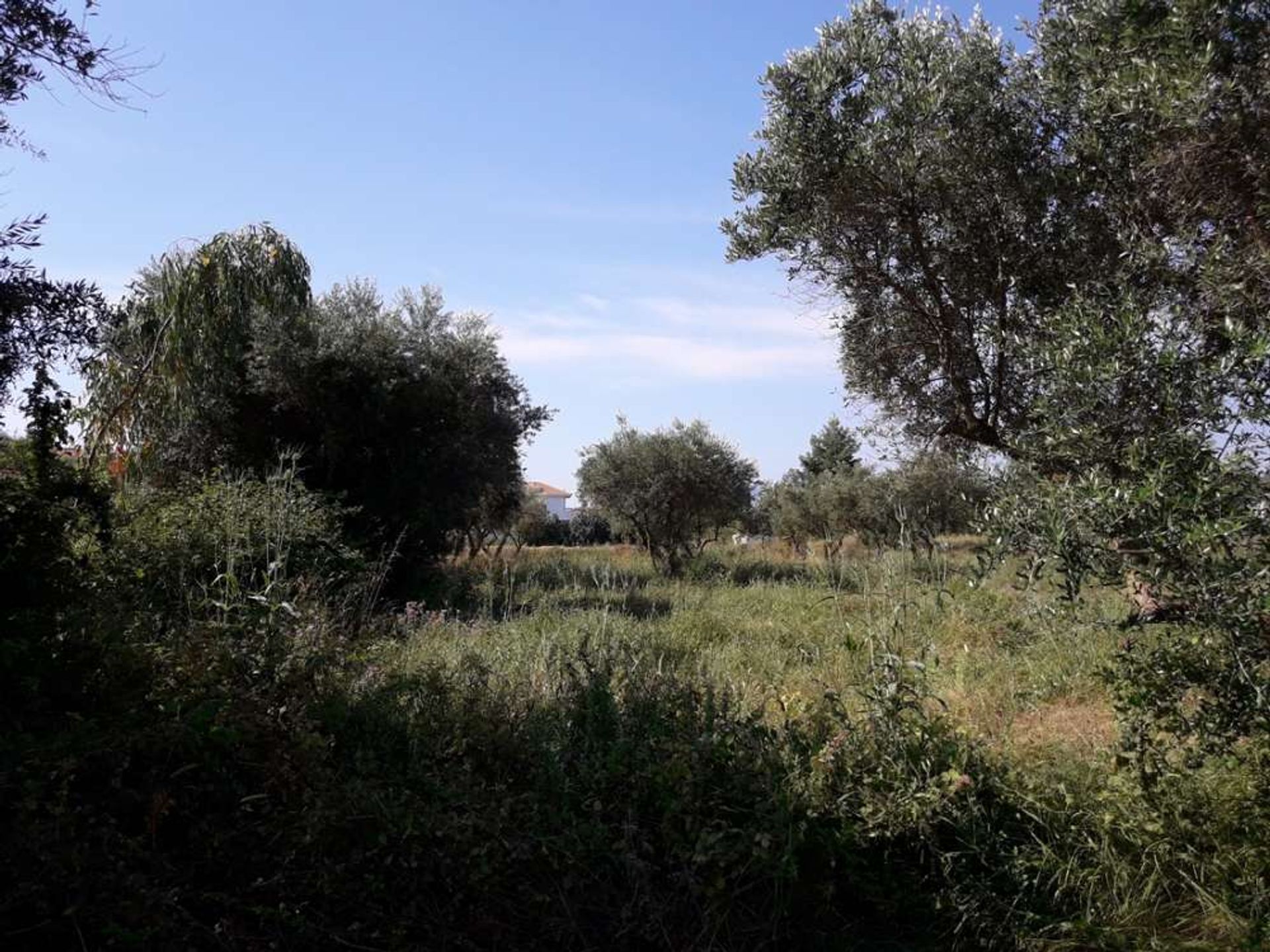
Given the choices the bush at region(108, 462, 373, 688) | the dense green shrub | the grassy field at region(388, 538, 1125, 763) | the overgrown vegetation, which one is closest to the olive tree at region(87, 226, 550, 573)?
the bush at region(108, 462, 373, 688)

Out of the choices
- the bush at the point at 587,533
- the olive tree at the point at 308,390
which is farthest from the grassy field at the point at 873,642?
the bush at the point at 587,533

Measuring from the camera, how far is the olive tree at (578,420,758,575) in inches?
788

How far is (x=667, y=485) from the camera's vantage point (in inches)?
789

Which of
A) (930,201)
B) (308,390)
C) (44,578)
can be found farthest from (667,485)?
(44,578)

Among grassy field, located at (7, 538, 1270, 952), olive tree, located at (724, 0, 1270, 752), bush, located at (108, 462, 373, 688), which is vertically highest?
olive tree, located at (724, 0, 1270, 752)

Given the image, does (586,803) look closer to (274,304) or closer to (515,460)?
(274,304)

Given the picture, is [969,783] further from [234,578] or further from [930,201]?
[930,201]

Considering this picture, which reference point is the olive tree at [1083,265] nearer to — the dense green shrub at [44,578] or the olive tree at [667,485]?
the dense green shrub at [44,578]

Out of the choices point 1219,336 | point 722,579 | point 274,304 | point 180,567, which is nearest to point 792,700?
point 1219,336

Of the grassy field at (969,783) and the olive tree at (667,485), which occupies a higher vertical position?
the olive tree at (667,485)

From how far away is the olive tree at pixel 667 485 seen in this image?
2002cm

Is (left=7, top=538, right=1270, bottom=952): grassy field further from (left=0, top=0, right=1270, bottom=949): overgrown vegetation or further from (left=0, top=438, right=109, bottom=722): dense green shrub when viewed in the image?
(left=0, top=438, right=109, bottom=722): dense green shrub

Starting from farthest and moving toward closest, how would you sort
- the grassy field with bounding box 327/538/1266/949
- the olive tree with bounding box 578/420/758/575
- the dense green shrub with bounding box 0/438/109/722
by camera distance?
the olive tree with bounding box 578/420/758/575 < the dense green shrub with bounding box 0/438/109/722 < the grassy field with bounding box 327/538/1266/949

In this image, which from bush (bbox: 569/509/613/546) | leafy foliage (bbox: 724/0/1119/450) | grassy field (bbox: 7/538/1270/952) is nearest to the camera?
grassy field (bbox: 7/538/1270/952)
